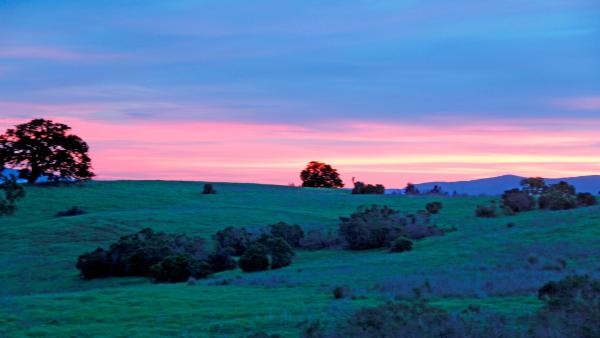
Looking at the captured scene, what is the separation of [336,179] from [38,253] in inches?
2835

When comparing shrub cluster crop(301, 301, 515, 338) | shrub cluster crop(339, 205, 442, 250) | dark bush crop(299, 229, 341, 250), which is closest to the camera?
shrub cluster crop(301, 301, 515, 338)

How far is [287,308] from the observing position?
69.5 feet

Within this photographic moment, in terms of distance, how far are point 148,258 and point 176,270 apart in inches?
194

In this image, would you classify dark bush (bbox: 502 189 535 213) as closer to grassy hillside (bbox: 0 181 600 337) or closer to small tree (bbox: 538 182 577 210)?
small tree (bbox: 538 182 577 210)

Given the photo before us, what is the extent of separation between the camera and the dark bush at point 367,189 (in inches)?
3378

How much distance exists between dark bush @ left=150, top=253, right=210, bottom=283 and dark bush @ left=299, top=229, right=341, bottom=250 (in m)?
12.8

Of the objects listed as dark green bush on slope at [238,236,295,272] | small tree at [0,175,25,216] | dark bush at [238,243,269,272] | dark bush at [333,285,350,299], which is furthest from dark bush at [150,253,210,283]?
dark bush at [333,285,350,299]

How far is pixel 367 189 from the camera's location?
8594 cm

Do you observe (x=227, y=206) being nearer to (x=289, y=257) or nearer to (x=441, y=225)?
(x=441, y=225)

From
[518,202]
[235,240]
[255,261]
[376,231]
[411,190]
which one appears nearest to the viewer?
[255,261]

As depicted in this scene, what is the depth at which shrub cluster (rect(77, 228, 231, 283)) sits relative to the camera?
33.4 metres

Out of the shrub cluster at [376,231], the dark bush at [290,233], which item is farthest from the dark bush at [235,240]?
the shrub cluster at [376,231]

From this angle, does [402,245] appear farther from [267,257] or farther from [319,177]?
[319,177]

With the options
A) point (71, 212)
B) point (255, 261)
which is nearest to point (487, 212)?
point (255, 261)
